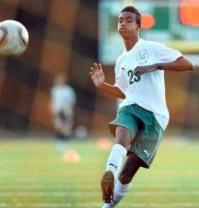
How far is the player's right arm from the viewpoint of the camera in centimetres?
732

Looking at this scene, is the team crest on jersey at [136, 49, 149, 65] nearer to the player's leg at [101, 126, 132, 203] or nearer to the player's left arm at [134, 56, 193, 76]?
the player's left arm at [134, 56, 193, 76]

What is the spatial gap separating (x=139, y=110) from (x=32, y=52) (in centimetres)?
1740

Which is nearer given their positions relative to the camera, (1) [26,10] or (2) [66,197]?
(2) [66,197]

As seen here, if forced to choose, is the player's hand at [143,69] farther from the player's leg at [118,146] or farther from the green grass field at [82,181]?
the green grass field at [82,181]

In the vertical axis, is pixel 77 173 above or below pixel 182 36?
below

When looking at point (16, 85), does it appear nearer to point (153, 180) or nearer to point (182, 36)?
point (182, 36)

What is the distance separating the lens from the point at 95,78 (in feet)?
24.1

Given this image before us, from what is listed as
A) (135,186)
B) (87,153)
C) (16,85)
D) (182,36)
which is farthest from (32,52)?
(135,186)

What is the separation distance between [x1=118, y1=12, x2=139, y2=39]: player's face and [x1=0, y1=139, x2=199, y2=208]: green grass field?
1.67 meters

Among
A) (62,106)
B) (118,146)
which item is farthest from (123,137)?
(62,106)

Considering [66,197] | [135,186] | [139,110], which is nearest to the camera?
[139,110]

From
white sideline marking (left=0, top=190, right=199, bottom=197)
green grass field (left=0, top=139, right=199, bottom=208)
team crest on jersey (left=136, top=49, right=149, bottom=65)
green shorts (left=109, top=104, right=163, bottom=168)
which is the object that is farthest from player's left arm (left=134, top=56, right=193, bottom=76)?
white sideline marking (left=0, top=190, right=199, bottom=197)

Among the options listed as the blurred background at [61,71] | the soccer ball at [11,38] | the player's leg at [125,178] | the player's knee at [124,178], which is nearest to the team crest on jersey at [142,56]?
the player's leg at [125,178]

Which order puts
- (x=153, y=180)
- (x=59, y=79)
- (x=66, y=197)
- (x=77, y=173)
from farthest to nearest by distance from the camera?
(x=59, y=79) → (x=77, y=173) → (x=153, y=180) → (x=66, y=197)
